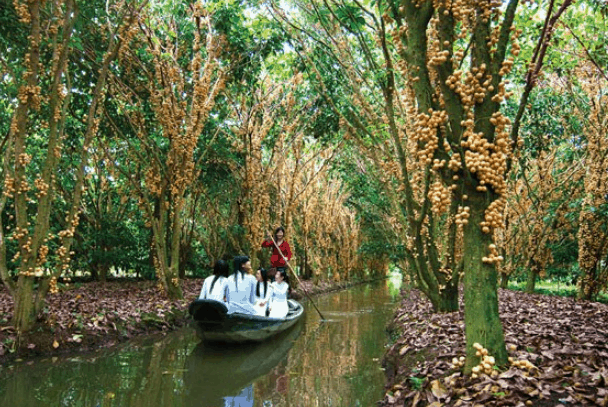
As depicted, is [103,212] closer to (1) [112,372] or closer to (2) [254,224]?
(2) [254,224]

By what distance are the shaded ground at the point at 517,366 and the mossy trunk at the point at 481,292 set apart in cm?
23

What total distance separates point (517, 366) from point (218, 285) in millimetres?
5775

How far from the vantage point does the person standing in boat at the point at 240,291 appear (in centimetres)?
848

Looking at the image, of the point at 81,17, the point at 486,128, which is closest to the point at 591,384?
the point at 486,128

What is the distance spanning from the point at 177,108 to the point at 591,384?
30.9 ft

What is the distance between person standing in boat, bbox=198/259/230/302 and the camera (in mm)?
8492

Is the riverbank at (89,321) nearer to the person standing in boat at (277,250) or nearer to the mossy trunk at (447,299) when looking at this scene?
the person standing in boat at (277,250)

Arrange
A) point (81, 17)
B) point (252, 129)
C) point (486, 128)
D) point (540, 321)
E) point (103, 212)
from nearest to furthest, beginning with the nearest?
point (486, 128) → point (540, 321) → point (81, 17) → point (252, 129) → point (103, 212)

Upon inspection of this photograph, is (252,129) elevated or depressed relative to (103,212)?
elevated

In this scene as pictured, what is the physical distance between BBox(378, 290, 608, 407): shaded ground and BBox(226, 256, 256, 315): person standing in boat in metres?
2.97

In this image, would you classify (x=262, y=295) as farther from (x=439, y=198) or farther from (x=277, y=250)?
(x=439, y=198)

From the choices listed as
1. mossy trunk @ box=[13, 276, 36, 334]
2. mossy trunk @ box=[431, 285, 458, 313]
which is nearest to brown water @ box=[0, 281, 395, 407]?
mossy trunk @ box=[13, 276, 36, 334]

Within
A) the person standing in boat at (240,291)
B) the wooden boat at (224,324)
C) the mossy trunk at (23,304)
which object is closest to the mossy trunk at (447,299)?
the wooden boat at (224,324)

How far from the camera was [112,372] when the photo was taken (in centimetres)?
651
